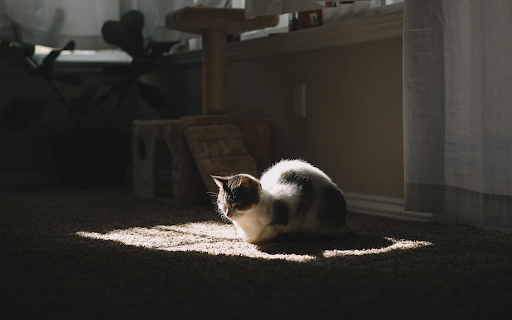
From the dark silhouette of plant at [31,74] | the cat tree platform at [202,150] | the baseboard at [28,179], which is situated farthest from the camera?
the baseboard at [28,179]

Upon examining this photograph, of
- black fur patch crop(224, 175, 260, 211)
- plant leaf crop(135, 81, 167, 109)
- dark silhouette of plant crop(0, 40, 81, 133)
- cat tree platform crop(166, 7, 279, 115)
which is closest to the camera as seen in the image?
black fur patch crop(224, 175, 260, 211)

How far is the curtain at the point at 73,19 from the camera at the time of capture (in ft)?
9.92

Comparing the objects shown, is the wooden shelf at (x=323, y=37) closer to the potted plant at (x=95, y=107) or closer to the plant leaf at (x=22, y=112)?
A: the potted plant at (x=95, y=107)

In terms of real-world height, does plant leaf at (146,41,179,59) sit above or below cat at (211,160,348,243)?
above

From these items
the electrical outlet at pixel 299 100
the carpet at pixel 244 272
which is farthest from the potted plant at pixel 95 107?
the carpet at pixel 244 272

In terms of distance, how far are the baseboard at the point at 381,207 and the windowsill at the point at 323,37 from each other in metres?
0.57

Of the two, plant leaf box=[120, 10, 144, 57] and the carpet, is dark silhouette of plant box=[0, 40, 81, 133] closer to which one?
plant leaf box=[120, 10, 144, 57]

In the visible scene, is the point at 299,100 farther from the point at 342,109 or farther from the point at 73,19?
the point at 73,19

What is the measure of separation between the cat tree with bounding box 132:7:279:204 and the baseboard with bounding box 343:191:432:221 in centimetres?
41

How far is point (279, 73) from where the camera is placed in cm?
254

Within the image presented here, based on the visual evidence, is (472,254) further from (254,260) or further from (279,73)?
(279,73)

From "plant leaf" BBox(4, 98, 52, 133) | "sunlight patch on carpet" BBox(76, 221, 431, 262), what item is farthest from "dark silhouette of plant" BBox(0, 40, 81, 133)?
"sunlight patch on carpet" BBox(76, 221, 431, 262)

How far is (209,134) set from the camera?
7.65 feet

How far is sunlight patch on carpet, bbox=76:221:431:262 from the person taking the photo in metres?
1.48
